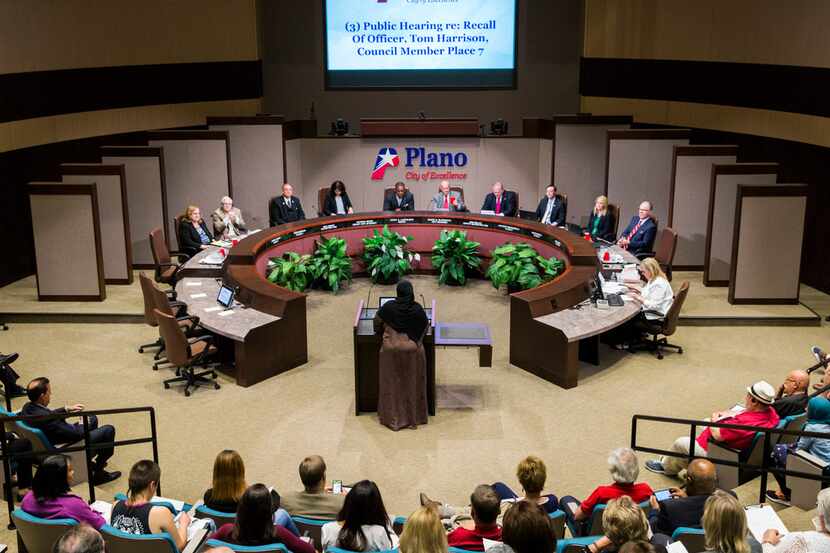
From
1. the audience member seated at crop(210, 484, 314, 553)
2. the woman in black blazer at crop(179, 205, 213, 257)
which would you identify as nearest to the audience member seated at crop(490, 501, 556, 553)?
the audience member seated at crop(210, 484, 314, 553)

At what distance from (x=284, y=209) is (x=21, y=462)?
24.3ft

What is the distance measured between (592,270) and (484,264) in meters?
2.93

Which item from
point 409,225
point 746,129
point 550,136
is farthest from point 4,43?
point 746,129

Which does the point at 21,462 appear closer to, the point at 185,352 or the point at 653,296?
the point at 185,352

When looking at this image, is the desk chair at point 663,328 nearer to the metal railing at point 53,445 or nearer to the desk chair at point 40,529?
the metal railing at point 53,445

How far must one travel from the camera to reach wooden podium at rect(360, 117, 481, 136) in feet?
50.3

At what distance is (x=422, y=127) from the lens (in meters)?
15.4

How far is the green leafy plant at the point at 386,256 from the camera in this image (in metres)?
12.5

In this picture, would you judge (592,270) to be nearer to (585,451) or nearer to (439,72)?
(585,451)

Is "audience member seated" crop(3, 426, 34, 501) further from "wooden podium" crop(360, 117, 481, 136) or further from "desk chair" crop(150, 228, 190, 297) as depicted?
"wooden podium" crop(360, 117, 481, 136)

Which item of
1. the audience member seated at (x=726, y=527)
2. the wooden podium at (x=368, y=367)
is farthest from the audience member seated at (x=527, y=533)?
the wooden podium at (x=368, y=367)

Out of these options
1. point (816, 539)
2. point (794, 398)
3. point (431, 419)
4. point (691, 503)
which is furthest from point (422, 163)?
point (816, 539)

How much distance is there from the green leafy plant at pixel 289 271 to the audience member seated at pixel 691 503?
688 centimetres

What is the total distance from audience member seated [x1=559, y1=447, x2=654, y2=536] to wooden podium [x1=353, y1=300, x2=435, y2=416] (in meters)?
2.85
